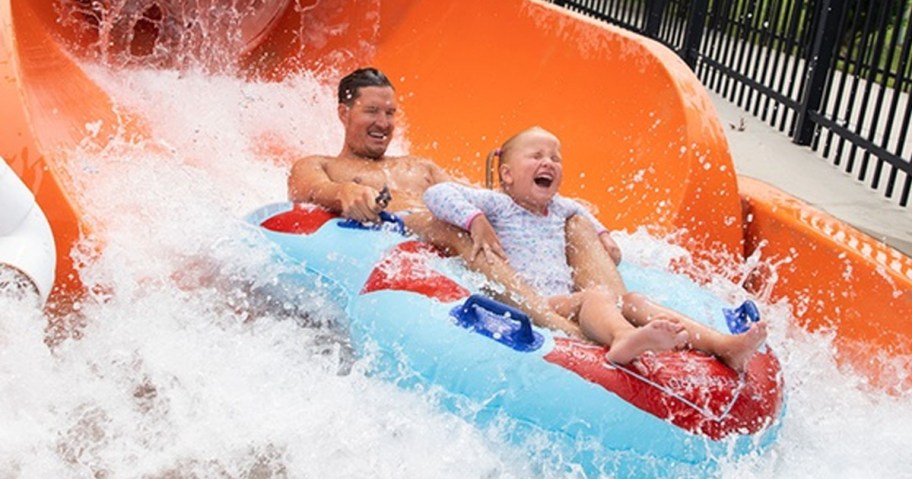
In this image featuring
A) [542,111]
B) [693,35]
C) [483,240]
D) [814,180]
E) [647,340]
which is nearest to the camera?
[647,340]

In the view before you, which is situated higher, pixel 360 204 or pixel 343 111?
pixel 343 111

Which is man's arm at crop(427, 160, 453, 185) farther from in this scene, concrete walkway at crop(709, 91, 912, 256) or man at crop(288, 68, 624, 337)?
A: concrete walkway at crop(709, 91, 912, 256)

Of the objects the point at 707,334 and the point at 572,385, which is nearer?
the point at 572,385

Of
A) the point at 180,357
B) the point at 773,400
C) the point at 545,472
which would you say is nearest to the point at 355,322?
the point at 180,357

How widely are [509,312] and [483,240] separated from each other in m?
0.45

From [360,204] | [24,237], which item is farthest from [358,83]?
[24,237]

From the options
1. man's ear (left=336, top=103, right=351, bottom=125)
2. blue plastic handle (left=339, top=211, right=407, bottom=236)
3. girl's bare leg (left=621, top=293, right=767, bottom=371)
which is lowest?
blue plastic handle (left=339, top=211, right=407, bottom=236)

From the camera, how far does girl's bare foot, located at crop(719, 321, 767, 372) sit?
252cm

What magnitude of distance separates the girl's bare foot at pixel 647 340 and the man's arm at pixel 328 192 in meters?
1.02

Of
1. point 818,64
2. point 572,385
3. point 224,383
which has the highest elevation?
point 818,64

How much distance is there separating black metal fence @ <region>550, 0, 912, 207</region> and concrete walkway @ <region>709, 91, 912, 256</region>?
3.0 inches

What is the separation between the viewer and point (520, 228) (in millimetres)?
3111

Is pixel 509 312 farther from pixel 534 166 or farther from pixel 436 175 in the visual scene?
pixel 436 175

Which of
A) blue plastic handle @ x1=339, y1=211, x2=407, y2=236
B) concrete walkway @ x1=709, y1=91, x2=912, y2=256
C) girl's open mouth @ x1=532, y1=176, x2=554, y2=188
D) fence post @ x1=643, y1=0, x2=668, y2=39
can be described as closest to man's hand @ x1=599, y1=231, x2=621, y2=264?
girl's open mouth @ x1=532, y1=176, x2=554, y2=188
